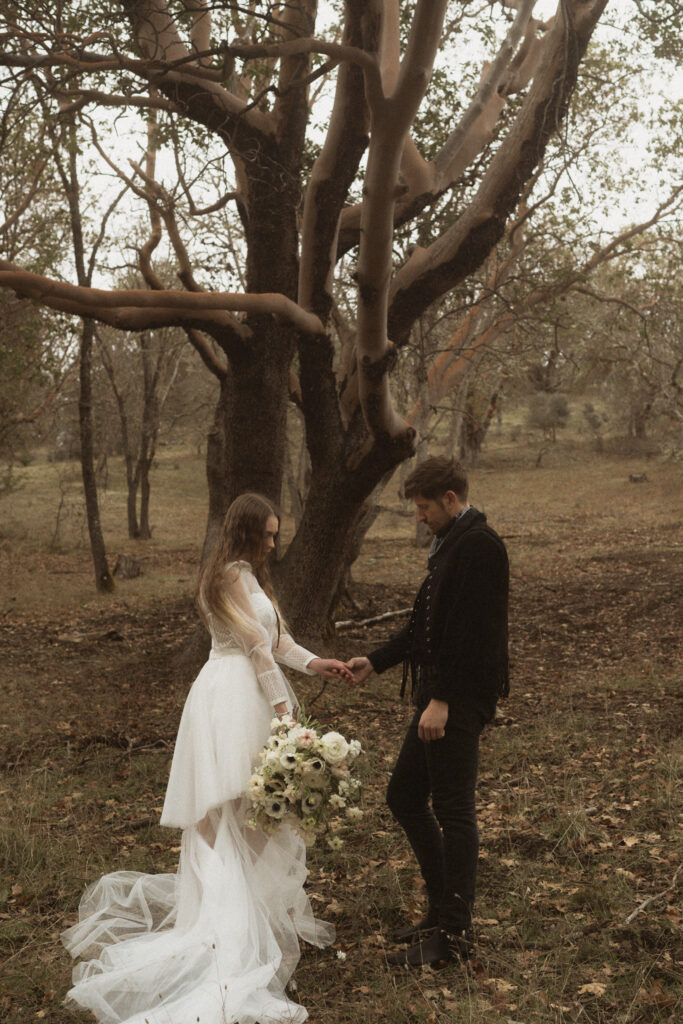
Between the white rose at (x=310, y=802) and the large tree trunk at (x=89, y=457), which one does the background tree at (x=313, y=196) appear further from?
the large tree trunk at (x=89, y=457)

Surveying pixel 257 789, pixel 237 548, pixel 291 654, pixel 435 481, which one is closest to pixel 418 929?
pixel 257 789

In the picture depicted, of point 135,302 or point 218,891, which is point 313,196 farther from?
point 218,891

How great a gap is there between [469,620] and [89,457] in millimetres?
15315

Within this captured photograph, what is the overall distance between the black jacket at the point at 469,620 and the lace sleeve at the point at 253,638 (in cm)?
81

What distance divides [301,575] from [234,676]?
6.08 metres

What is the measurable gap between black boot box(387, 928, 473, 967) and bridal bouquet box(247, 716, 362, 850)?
0.62m

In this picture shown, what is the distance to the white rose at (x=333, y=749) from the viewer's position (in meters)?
4.45

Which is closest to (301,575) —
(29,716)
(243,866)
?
(29,716)

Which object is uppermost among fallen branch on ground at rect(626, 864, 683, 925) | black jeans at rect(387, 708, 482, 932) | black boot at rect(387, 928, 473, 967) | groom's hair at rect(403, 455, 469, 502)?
groom's hair at rect(403, 455, 469, 502)

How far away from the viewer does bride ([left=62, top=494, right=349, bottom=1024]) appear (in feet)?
14.1

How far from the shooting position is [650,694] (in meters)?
9.69

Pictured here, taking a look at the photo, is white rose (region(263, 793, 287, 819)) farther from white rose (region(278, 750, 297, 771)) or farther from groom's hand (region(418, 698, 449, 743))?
groom's hand (region(418, 698, 449, 743))

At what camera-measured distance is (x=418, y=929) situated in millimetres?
4883

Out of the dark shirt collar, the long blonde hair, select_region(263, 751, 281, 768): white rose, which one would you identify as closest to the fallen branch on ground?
select_region(263, 751, 281, 768): white rose
